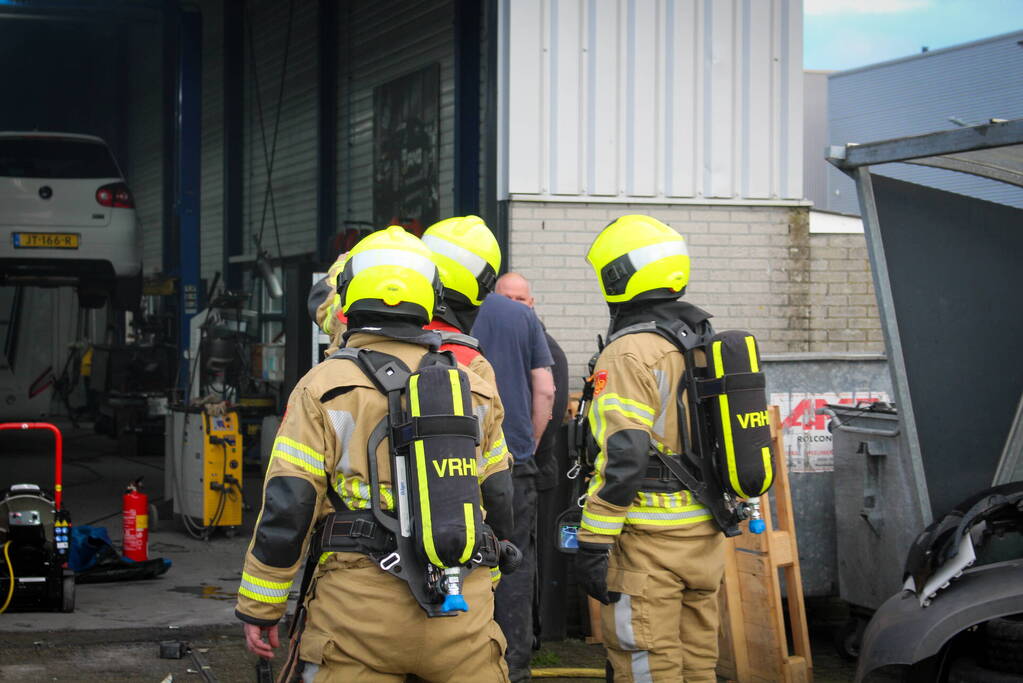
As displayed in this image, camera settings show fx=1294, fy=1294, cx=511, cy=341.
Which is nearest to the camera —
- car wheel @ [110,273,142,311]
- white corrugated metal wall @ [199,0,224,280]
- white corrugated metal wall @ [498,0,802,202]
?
white corrugated metal wall @ [498,0,802,202]

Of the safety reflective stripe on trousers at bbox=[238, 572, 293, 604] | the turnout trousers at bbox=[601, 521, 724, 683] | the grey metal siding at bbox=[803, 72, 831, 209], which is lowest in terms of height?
the turnout trousers at bbox=[601, 521, 724, 683]

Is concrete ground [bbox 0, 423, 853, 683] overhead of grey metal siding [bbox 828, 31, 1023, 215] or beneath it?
beneath

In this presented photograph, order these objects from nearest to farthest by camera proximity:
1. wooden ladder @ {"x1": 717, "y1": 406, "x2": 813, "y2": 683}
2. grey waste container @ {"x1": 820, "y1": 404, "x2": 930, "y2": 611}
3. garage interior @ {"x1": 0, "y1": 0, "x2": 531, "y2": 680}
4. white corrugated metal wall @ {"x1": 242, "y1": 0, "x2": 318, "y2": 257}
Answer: wooden ladder @ {"x1": 717, "y1": 406, "x2": 813, "y2": 683}
grey waste container @ {"x1": 820, "y1": 404, "x2": 930, "y2": 611}
garage interior @ {"x1": 0, "y1": 0, "x2": 531, "y2": 680}
white corrugated metal wall @ {"x1": 242, "y1": 0, "x2": 318, "y2": 257}

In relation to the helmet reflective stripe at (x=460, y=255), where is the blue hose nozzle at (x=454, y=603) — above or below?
below

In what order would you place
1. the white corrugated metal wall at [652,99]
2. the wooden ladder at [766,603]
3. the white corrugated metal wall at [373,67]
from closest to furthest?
1. the wooden ladder at [766,603]
2. the white corrugated metal wall at [652,99]
3. the white corrugated metal wall at [373,67]

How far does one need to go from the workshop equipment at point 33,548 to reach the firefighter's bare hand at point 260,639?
12.8ft

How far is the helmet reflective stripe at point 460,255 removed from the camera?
16.8 feet

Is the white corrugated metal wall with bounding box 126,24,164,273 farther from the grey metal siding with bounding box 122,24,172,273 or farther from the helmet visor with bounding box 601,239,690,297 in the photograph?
the helmet visor with bounding box 601,239,690,297

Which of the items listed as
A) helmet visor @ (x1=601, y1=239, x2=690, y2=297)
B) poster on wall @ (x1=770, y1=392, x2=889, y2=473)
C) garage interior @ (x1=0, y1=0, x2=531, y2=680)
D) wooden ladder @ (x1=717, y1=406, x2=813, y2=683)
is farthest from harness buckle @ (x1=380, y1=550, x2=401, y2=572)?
poster on wall @ (x1=770, y1=392, x2=889, y2=473)

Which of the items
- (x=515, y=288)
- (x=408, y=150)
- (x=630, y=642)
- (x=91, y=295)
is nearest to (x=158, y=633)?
(x=515, y=288)

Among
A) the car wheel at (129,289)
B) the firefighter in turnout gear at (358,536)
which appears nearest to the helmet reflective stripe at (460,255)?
the firefighter in turnout gear at (358,536)

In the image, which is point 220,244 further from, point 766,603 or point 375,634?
point 375,634

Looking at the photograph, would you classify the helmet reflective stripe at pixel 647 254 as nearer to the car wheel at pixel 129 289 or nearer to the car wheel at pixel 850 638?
the car wheel at pixel 850 638

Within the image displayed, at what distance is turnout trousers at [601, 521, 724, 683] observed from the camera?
14.2 feet
